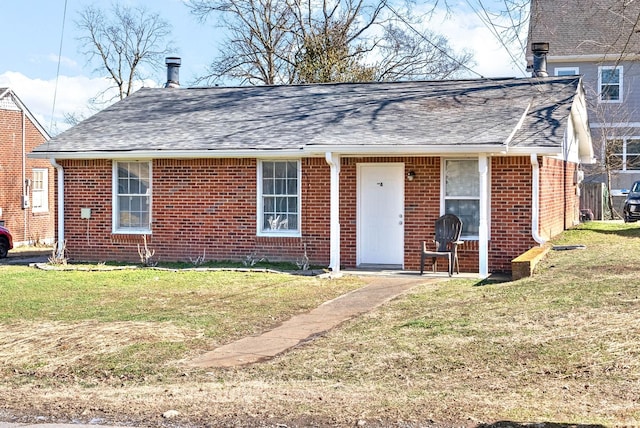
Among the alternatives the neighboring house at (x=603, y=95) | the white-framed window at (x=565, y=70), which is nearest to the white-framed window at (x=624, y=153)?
the neighboring house at (x=603, y=95)

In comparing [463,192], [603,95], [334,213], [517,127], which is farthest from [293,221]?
[603,95]

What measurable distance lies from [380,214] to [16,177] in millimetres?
17514

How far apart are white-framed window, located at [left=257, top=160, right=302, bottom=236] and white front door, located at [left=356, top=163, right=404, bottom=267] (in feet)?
4.66

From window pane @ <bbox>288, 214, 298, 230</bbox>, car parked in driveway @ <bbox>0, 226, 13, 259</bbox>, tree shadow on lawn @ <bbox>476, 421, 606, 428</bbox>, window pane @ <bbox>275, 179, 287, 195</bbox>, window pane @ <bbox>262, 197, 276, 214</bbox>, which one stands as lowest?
tree shadow on lawn @ <bbox>476, 421, 606, 428</bbox>

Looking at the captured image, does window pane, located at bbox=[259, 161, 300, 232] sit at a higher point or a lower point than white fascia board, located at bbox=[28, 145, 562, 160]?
lower

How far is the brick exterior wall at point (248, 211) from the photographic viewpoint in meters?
17.1

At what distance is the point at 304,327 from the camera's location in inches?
444

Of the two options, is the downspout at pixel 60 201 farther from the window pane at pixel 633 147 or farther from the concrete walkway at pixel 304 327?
the window pane at pixel 633 147

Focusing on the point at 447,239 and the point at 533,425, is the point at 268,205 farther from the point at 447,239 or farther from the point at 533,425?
the point at 533,425

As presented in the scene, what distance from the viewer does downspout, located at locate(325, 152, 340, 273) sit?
17.0 meters

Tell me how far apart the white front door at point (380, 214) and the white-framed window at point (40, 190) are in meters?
17.7

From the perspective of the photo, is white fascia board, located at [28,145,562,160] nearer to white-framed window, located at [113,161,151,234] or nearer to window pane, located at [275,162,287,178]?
window pane, located at [275,162,287,178]

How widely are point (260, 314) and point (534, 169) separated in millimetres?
7203

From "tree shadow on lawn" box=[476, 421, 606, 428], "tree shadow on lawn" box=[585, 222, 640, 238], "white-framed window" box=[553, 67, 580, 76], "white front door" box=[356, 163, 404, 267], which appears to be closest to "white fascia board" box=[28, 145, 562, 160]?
"white front door" box=[356, 163, 404, 267]
